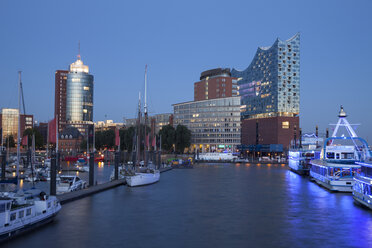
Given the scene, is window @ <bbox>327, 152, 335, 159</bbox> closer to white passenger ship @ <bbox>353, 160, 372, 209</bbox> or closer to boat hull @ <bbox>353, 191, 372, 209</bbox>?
boat hull @ <bbox>353, 191, 372, 209</bbox>

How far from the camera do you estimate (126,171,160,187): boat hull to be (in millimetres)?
69562

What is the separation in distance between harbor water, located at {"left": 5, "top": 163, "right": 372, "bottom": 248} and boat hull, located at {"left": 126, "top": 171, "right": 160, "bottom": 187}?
10321 millimetres

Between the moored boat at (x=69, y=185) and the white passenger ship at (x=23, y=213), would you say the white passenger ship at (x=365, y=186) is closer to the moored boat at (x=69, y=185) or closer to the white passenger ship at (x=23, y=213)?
the white passenger ship at (x=23, y=213)

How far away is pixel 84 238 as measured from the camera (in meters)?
31.4

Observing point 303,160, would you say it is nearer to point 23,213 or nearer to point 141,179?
point 141,179

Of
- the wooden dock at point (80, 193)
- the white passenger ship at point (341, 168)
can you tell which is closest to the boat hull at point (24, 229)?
the wooden dock at point (80, 193)

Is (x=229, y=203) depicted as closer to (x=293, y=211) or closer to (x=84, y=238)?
(x=293, y=211)

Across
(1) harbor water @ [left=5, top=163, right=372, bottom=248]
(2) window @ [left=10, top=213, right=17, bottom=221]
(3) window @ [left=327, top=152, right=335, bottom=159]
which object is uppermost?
(3) window @ [left=327, top=152, right=335, bottom=159]

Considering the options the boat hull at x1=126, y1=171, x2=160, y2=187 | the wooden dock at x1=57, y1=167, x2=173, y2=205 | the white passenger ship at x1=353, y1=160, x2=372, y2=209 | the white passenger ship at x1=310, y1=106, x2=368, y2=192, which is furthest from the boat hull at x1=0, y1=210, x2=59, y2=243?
the white passenger ship at x1=310, y1=106, x2=368, y2=192

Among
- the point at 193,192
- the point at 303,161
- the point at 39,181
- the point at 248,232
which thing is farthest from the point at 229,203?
the point at 303,161

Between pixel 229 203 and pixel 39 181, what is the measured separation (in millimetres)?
47858

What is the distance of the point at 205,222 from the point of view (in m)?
38.6

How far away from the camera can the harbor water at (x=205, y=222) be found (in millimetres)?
A: 30734

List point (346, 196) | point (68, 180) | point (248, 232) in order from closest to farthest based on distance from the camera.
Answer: point (248, 232), point (346, 196), point (68, 180)
